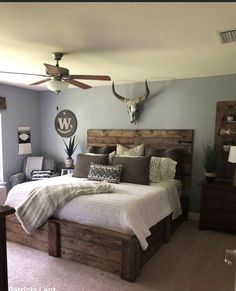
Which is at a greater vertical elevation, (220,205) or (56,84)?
(56,84)

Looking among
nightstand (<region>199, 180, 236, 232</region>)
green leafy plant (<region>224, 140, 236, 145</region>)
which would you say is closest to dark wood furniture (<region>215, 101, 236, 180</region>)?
green leafy plant (<region>224, 140, 236, 145</region>)

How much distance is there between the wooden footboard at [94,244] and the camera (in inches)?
91.6

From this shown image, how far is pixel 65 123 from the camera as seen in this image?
17.1ft

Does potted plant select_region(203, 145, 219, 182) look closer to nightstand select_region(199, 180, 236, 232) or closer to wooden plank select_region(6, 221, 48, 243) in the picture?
nightstand select_region(199, 180, 236, 232)

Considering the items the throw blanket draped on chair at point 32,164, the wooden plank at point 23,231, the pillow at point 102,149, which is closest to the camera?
the wooden plank at point 23,231

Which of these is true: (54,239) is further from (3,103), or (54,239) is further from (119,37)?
(3,103)

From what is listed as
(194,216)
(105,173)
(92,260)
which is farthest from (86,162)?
(194,216)

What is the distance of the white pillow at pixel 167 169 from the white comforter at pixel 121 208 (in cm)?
52

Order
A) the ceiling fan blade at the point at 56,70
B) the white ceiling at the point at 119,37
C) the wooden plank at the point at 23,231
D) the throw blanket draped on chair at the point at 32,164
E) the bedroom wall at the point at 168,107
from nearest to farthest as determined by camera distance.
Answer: the white ceiling at the point at 119,37 → the ceiling fan blade at the point at 56,70 → the wooden plank at the point at 23,231 → the bedroom wall at the point at 168,107 → the throw blanket draped on chair at the point at 32,164

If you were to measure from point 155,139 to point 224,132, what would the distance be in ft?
3.76

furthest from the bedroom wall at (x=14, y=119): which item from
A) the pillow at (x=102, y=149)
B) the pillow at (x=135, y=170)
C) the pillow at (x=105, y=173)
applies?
the pillow at (x=135, y=170)

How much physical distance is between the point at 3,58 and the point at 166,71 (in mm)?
2258

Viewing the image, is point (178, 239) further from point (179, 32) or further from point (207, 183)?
point (179, 32)

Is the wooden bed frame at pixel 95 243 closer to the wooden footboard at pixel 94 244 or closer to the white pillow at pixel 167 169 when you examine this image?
the wooden footboard at pixel 94 244
